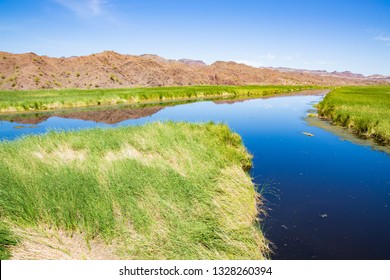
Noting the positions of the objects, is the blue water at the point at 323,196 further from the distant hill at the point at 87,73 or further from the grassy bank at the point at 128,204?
the distant hill at the point at 87,73

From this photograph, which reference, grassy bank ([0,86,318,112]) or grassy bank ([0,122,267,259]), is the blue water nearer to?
grassy bank ([0,122,267,259])

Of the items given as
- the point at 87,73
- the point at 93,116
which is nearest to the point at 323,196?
the point at 93,116

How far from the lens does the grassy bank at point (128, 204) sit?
6.29 metres

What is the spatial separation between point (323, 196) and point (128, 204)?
6.99m

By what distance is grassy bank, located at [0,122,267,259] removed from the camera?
629 cm

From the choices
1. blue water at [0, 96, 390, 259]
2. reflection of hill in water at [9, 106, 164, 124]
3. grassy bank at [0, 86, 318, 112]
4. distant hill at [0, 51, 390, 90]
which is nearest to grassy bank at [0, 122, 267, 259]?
blue water at [0, 96, 390, 259]

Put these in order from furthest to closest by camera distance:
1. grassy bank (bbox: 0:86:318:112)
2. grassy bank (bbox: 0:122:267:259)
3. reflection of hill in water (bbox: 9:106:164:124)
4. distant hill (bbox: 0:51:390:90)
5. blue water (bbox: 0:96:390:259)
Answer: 1. distant hill (bbox: 0:51:390:90)
2. grassy bank (bbox: 0:86:318:112)
3. reflection of hill in water (bbox: 9:106:164:124)
4. blue water (bbox: 0:96:390:259)
5. grassy bank (bbox: 0:122:267:259)

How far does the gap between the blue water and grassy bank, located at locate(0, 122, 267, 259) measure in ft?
3.32

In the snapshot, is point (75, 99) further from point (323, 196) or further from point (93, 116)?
point (323, 196)

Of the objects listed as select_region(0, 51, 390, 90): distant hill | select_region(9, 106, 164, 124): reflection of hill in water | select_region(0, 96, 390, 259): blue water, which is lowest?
select_region(0, 96, 390, 259): blue water

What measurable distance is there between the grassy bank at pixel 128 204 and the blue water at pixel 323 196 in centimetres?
101
